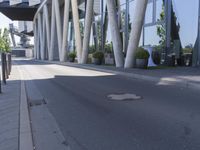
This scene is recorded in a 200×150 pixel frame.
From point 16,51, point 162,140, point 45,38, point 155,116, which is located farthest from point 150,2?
point 16,51

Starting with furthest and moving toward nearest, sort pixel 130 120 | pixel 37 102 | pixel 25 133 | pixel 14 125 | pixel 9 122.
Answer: pixel 37 102 < pixel 130 120 < pixel 9 122 < pixel 14 125 < pixel 25 133

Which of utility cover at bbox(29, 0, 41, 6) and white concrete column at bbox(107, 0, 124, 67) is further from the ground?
utility cover at bbox(29, 0, 41, 6)

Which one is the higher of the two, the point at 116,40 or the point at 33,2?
the point at 33,2

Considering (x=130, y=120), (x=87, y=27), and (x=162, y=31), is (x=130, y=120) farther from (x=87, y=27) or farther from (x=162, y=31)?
(x=87, y=27)

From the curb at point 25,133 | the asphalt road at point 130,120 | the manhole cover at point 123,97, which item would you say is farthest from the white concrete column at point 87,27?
the curb at point 25,133

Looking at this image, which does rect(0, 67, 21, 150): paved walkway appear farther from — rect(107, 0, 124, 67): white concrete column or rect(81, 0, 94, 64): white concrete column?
rect(81, 0, 94, 64): white concrete column

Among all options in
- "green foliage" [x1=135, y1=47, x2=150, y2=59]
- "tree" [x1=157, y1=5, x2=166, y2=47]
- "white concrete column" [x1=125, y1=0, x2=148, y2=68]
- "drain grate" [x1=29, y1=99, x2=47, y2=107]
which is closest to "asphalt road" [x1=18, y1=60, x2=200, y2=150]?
"drain grate" [x1=29, y1=99, x2=47, y2=107]

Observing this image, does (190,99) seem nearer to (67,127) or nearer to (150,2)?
(67,127)

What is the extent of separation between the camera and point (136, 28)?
26.6m

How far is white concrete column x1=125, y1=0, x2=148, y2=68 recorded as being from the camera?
26016 millimetres

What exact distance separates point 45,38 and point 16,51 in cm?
7619

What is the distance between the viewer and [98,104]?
1098 cm

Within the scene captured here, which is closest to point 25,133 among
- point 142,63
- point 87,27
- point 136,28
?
point 142,63

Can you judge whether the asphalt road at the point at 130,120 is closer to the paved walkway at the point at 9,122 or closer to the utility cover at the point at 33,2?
the paved walkway at the point at 9,122
